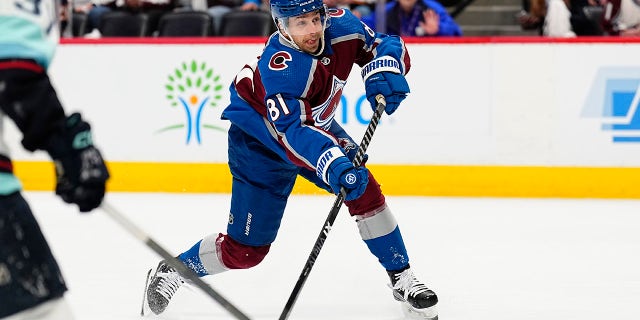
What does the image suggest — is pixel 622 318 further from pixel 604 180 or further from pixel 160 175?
pixel 160 175

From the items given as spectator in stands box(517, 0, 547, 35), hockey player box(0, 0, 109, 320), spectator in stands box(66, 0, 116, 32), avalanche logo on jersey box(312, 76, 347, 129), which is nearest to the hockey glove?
hockey player box(0, 0, 109, 320)

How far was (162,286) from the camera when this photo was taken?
3.24 meters

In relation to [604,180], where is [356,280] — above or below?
above

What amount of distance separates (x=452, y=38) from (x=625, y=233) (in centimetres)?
146

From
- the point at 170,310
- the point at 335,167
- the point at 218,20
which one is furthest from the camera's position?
Answer: the point at 218,20

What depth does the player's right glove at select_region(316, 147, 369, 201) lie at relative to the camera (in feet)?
8.85

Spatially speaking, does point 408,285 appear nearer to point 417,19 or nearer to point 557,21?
point 417,19

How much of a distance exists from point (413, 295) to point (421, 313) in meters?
0.07

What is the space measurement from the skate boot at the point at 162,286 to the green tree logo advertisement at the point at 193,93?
244 cm

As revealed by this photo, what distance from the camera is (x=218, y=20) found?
21.1 feet

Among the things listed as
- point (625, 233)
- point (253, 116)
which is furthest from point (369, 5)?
point (253, 116)

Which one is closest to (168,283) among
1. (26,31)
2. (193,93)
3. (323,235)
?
(323,235)

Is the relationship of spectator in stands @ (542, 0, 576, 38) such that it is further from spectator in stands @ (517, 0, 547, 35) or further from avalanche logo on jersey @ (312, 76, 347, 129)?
avalanche logo on jersey @ (312, 76, 347, 129)

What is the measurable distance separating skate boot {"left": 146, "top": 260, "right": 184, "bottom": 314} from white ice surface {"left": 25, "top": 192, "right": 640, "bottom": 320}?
7 centimetres
